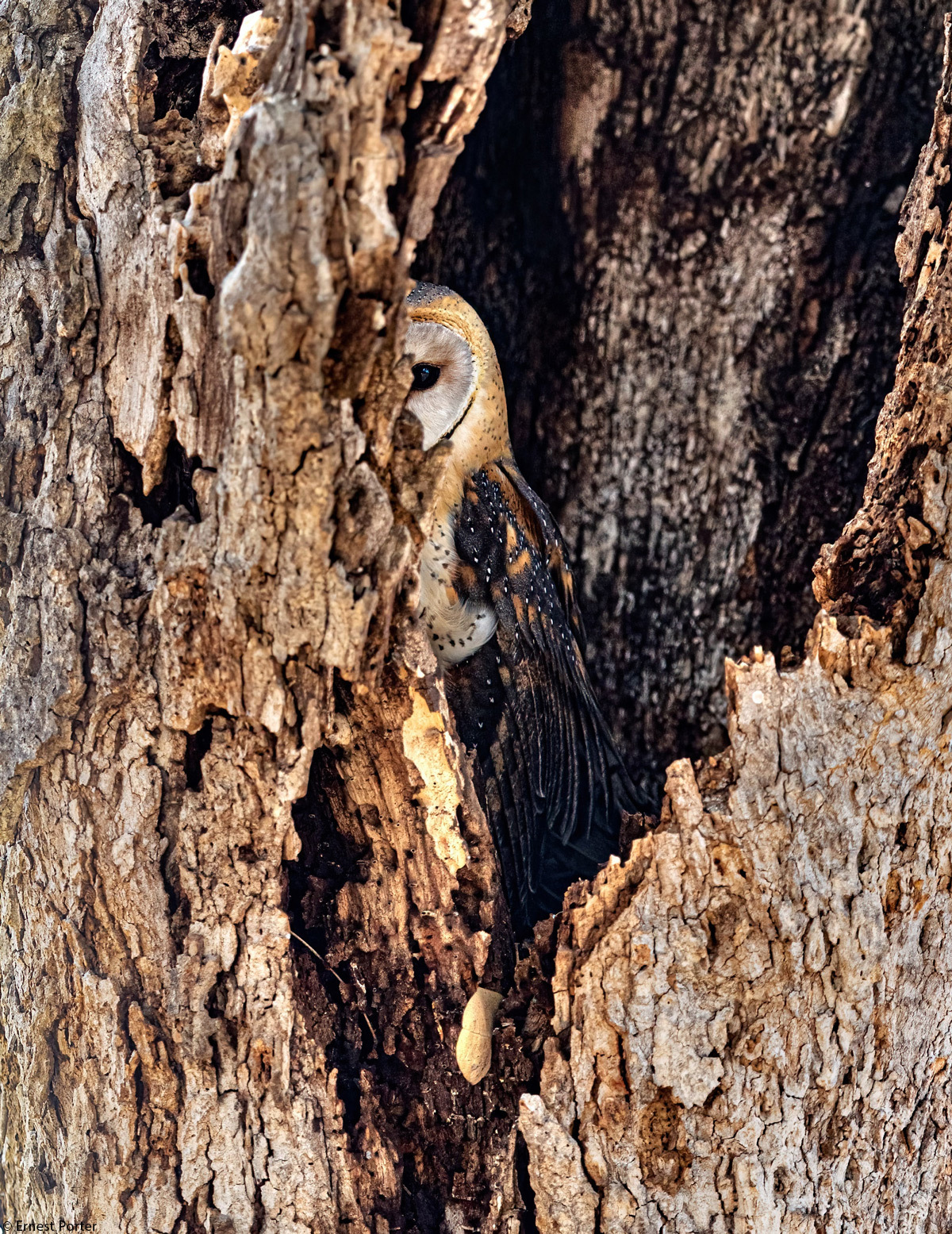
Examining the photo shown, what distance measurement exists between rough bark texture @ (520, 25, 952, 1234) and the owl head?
40.0 inches

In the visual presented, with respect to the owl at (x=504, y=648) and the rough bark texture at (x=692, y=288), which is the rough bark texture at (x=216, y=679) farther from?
the rough bark texture at (x=692, y=288)

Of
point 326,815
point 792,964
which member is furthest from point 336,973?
point 792,964

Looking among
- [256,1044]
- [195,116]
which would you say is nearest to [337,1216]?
[256,1044]

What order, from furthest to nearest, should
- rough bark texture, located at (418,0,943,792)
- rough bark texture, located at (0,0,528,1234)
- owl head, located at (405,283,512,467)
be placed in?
rough bark texture, located at (418,0,943,792) → owl head, located at (405,283,512,467) → rough bark texture, located at (0,0,528,1234)

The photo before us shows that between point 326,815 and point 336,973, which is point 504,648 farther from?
point 336,973

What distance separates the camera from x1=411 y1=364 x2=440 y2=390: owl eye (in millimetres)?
2223

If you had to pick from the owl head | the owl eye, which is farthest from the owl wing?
the owl eye

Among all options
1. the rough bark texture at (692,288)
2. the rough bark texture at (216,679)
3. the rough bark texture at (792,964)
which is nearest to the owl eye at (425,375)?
the rough bark texture at (692,288)

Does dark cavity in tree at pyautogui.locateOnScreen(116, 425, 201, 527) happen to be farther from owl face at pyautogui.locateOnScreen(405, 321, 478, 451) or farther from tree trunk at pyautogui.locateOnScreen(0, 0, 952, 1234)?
owl face at pyautogui.locateOnScreen(405, 321, 478, 451)

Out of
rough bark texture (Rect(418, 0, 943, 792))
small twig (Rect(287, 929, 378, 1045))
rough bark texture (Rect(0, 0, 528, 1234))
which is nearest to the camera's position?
rough bark texture (Rect(0, 0, 528, 1234))

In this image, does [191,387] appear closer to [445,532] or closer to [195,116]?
[195,116]

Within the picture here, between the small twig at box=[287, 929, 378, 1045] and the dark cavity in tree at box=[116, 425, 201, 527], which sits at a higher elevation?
the dark cavity in tree at box=[116, 425, 201, 527]

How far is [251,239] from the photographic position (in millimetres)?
1171

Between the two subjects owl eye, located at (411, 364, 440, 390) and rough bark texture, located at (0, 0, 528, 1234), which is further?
owl eye, located at (411, 364, 440, 390)
